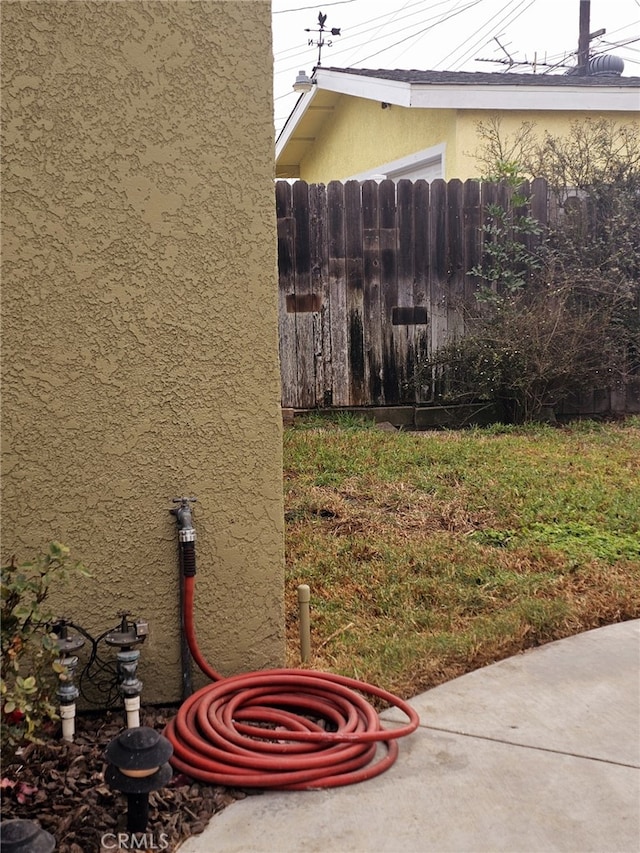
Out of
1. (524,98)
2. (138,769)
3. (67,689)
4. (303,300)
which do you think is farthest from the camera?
(524,98)

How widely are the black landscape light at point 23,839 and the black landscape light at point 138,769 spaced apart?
310 millimetres

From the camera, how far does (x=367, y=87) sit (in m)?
12.8

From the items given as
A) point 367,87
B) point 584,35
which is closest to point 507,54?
point 584,35

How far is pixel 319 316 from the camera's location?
8680 mm

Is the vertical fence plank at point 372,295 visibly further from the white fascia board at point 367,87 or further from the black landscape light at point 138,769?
the black landscape light at point 138,769

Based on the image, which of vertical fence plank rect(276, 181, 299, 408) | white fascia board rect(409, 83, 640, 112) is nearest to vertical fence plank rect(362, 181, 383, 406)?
vertical fence plank rect(276, 181, 299, 408)

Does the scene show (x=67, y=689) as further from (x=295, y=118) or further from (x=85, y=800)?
(x=295, y=118)

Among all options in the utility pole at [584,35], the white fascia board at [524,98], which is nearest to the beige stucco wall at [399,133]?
the white fascia board at [524,98]

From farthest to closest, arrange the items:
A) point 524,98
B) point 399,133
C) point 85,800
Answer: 1. point 399,133
2. point 524,98
3. point 85,800

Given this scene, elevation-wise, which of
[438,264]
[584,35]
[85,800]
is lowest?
[85,800]

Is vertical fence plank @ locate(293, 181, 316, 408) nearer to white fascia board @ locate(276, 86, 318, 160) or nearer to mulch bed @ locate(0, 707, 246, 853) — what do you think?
mulch bed @ locate(0, 707, 246, 853)

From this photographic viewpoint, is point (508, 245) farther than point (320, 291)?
Yes

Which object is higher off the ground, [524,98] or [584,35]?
[584,35]

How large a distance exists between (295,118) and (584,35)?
45.2 feet
